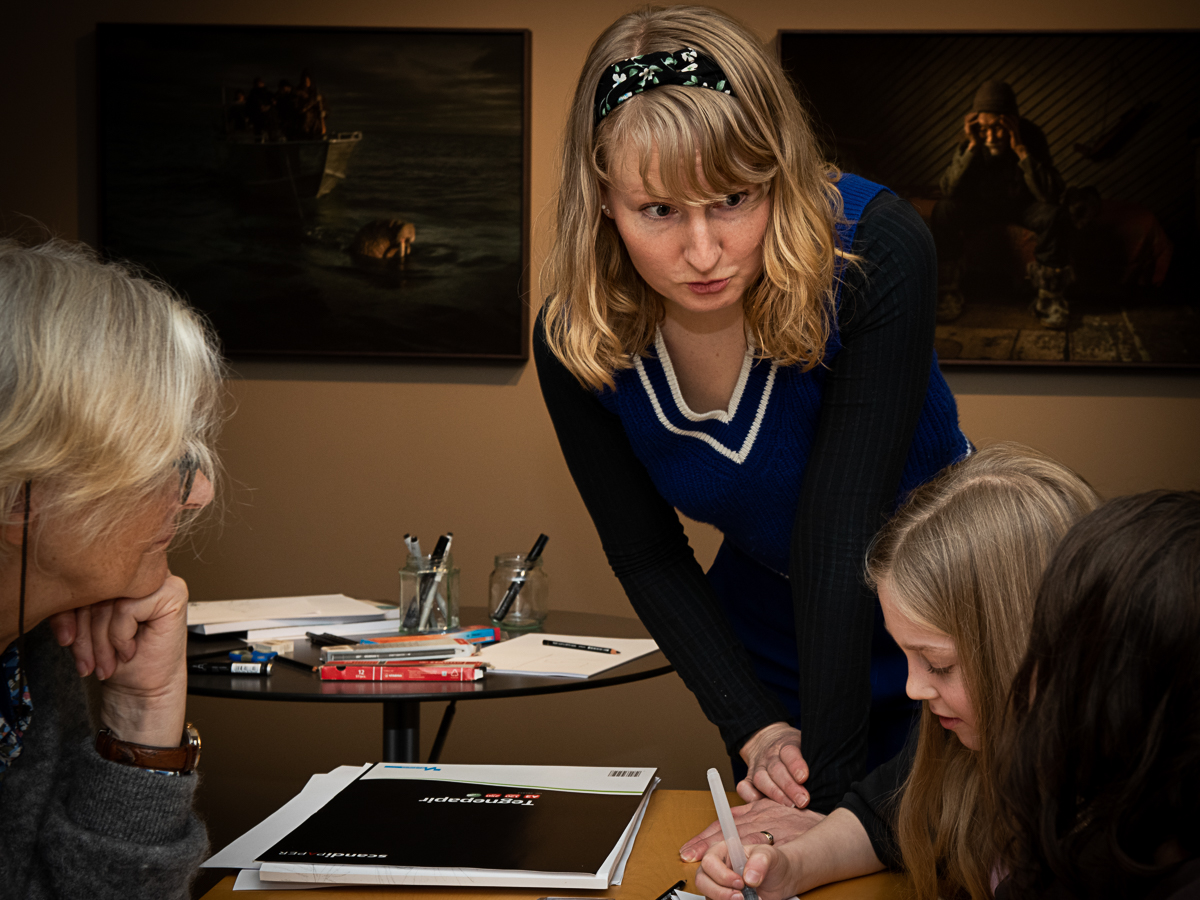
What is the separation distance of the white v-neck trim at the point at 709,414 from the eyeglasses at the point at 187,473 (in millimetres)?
552

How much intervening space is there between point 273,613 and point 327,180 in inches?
59.6

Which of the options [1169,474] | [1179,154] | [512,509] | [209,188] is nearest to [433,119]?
[209,188]

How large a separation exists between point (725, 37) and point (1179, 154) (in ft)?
8.42

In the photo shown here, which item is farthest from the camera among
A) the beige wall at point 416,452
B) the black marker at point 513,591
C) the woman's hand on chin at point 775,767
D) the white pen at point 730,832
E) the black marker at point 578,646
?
the beige wall at point 416,452

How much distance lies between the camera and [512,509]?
3.46m

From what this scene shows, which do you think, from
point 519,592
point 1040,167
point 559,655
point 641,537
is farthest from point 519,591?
point 1040,167

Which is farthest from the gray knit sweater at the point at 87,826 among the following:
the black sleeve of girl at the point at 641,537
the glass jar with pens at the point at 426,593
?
the glass jar with pens at the point at 426,593

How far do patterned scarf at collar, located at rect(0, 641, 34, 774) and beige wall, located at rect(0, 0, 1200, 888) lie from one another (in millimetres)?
2377

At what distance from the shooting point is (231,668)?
190cm

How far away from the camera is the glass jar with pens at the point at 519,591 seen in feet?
7.90

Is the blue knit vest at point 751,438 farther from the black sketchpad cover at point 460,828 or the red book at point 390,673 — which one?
the red book at point 390,673

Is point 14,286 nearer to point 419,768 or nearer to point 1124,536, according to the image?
point 419,768

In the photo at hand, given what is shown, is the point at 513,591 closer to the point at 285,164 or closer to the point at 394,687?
the point at 394,687

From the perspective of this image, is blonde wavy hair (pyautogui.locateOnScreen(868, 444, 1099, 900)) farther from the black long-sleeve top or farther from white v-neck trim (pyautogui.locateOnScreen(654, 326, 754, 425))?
white v-neck trim (pyautogui.locateOnScreen(654, 326, 754, 425))
